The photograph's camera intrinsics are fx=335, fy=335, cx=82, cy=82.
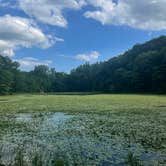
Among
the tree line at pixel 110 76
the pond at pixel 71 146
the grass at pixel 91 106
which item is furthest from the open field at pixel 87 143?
the tree line at pixel 110 76

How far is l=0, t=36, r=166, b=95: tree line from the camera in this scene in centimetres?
7431

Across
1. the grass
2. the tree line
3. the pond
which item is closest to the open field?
the pond

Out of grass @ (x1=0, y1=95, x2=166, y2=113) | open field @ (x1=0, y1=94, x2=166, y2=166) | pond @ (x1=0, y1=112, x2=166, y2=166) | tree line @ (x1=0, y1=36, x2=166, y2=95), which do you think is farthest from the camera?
tree line @ (x1=0, y1=36, x2=166, y2=95)

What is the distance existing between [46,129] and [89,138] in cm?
340

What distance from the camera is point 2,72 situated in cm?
8588

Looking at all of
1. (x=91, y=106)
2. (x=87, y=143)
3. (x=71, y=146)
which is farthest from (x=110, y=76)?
(x=71, y=146)

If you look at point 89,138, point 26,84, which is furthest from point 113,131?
point 26,84

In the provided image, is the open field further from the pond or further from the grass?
the grass

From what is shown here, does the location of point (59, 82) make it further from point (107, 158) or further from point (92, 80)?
point (107, 158)

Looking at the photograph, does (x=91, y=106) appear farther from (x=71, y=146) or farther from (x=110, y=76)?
(x=110, y=76)

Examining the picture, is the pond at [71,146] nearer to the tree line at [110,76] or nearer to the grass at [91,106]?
the grass at [91,106]

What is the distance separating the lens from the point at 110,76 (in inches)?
3836

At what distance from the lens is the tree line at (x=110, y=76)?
Result: 7431 cm

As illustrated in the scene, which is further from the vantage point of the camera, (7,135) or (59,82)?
(59,82)
